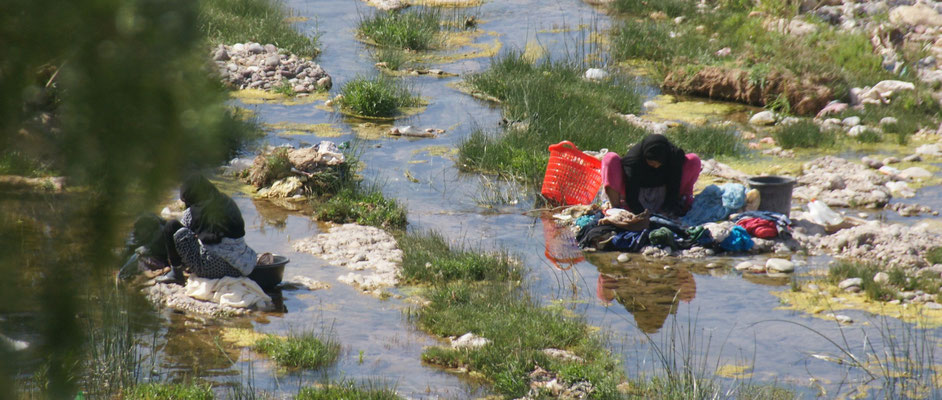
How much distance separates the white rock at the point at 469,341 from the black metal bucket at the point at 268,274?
146 cm

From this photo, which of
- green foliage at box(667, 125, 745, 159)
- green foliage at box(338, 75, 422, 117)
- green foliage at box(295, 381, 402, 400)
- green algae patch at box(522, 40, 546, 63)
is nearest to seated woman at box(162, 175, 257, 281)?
green foliage at box(295, 381, 402, 400)

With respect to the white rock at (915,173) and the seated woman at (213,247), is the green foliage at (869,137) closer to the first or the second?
the white rock at (915,173)

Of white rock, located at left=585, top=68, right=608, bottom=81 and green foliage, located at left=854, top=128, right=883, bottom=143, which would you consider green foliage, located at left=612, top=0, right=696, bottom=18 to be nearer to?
white rock, located at left=585, top=68, right=608, bottom=81

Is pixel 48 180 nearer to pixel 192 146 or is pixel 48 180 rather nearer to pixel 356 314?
pixel 192 146

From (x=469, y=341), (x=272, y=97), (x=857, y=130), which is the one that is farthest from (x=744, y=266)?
(x=272, y=97)

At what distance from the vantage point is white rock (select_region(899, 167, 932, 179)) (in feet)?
29.0

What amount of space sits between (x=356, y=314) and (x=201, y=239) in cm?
114

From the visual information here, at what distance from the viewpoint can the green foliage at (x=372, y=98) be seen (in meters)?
10.9

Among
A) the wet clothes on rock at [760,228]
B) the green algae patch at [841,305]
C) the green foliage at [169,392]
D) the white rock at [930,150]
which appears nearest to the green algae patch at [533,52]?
the white rock at [930,150]

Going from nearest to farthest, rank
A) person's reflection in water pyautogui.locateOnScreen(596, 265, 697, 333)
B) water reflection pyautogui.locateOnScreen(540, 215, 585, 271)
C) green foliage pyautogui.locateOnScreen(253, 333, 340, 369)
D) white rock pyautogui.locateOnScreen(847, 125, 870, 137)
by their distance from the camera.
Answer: green foliage pyautogui.locateOnScreen(253, 333, 340, 369)
person's reflection in water pyautogui.locateOnScreen(596, 265, 697, 333)
water reflection pyautogui.locateOnScreen(540, 215, 585, 271)
white rock pyautogui.locateOnScreen(847, 125, 870, 137)

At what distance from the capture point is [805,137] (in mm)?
9992

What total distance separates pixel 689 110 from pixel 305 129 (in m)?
4.93

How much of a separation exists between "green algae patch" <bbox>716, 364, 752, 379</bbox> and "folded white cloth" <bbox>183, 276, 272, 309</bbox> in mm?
2822

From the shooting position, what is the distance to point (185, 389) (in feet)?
13.4
